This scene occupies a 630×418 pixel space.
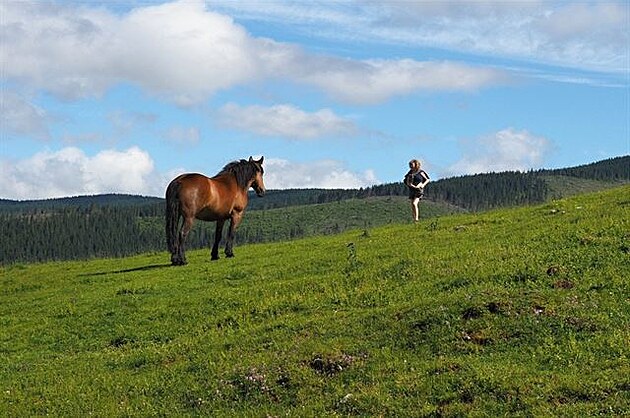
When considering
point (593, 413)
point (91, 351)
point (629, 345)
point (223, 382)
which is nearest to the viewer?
point (593, 413)

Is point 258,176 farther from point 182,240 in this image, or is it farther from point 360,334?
point 360,334

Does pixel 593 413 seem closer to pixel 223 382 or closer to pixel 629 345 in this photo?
pixel 629 345

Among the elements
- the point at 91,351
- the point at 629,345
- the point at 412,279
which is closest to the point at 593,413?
the point at 629,345

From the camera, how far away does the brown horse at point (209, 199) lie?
86.0 feet

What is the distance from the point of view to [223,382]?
12.8 metres

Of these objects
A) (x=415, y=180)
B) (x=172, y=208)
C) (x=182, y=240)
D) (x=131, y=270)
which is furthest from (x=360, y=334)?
(x=415, y=180)

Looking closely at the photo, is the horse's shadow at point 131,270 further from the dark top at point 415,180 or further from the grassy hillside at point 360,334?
the dark top at point 415,180

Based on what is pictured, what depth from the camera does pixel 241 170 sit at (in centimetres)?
2894

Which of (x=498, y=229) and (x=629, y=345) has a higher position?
(x=498, y=229)

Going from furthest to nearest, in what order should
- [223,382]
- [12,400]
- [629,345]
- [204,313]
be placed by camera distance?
[204,313] < [12,400] < [223,382] < [629,345]

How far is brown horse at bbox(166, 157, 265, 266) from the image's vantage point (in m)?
26.2

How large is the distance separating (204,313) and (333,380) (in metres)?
6.96

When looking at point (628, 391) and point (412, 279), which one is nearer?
point (628, 391)

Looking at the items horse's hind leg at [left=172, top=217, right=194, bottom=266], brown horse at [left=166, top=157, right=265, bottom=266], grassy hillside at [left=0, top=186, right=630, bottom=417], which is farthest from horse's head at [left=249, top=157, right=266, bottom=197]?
grassy hillside at [left=0, top=186, right=630, bottom=417]
